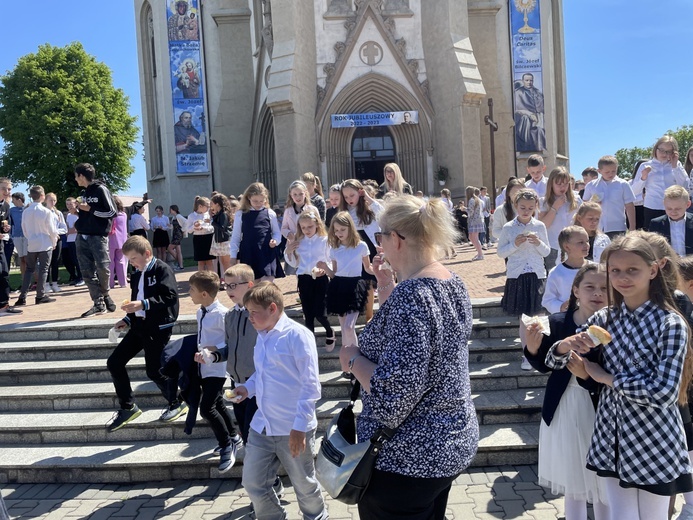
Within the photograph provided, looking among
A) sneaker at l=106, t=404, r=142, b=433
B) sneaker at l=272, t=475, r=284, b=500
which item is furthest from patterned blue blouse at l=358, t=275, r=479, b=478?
sneaker at l=106, t=404, r=142, b=433

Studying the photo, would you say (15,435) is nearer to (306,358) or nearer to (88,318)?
(88,318)

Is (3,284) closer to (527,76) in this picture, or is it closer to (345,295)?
(345,295)

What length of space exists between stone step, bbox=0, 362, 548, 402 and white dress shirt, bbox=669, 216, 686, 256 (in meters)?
1.82

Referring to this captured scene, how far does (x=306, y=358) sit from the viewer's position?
3.49 meters

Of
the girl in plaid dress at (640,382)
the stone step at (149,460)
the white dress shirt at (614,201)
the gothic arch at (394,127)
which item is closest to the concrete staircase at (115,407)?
the stone step at (149,460)

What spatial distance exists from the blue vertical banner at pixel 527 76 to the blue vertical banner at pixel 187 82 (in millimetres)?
13767

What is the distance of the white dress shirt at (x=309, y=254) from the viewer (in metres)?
6.18

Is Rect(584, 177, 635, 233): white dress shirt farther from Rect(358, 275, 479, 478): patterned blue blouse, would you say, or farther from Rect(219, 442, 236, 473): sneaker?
Rect(358, 275, 479, 478): patterned blue blouse

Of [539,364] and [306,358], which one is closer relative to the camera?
[539,364]

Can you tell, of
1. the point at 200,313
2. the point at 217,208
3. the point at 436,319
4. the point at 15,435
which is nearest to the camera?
the point at 436,319

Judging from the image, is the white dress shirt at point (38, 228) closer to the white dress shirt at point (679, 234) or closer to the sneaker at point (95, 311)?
the sneaker at point (95, 311)

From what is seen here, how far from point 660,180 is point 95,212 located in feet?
24.5

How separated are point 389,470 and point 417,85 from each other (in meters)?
21.0

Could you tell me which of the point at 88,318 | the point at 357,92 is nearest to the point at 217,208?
the point at 88,318
